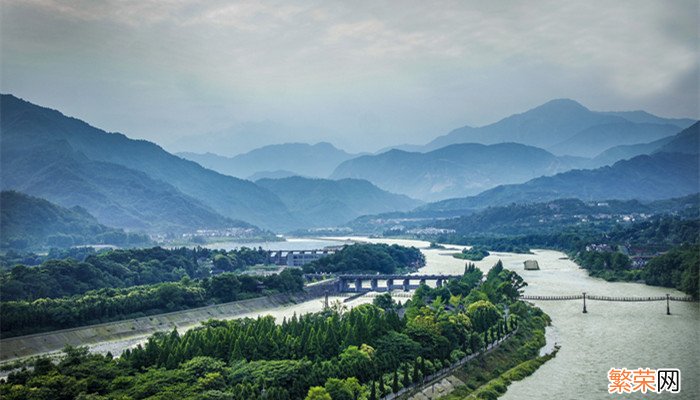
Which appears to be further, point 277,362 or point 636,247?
point 636,247

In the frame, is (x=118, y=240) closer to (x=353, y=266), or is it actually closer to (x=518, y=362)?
(x=353, y=266)

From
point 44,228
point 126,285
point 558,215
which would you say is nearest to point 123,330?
point 126,285

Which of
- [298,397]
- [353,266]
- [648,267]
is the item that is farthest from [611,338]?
[353,266]

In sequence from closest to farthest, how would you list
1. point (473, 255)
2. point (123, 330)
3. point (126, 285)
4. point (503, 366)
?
point (503, 366), point (123, 330), point (126, 285), point (473, 255)

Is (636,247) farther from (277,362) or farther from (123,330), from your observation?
(277,362)

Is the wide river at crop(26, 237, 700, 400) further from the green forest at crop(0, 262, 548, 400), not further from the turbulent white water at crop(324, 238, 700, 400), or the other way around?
the green forest at crop(0, 262, 548, 400)

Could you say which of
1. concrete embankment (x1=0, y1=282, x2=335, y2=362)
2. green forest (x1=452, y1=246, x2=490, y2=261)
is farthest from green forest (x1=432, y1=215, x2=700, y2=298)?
concrete embankment (x1=0, y1=282, x2=335, y2=362)
